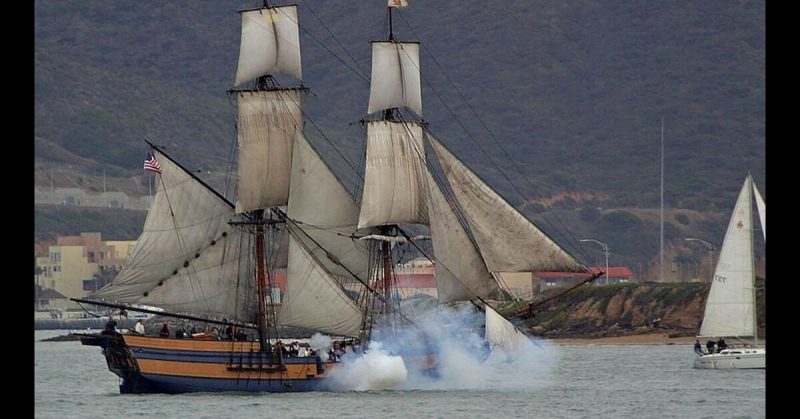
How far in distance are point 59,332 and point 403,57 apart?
132 metres

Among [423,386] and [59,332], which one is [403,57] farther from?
[59,332]

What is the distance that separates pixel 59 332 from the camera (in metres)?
186

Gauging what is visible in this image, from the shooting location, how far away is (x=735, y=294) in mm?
71000

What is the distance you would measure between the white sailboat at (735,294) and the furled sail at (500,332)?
17441 mm

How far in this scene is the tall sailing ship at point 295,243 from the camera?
179 feet

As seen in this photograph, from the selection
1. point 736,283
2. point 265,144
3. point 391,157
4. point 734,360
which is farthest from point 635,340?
point 265,144

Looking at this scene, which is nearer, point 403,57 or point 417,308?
point 403,57

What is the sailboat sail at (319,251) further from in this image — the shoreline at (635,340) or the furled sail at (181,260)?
the shoreline at (635,340)

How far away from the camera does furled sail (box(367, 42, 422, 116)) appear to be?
59.5m

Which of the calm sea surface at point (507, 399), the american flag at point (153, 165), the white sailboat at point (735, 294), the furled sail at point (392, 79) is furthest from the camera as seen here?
the white sailboat at point (735, 294)

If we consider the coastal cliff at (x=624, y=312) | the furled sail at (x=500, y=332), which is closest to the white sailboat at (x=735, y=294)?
the furled sail at (x=500, y=332)
